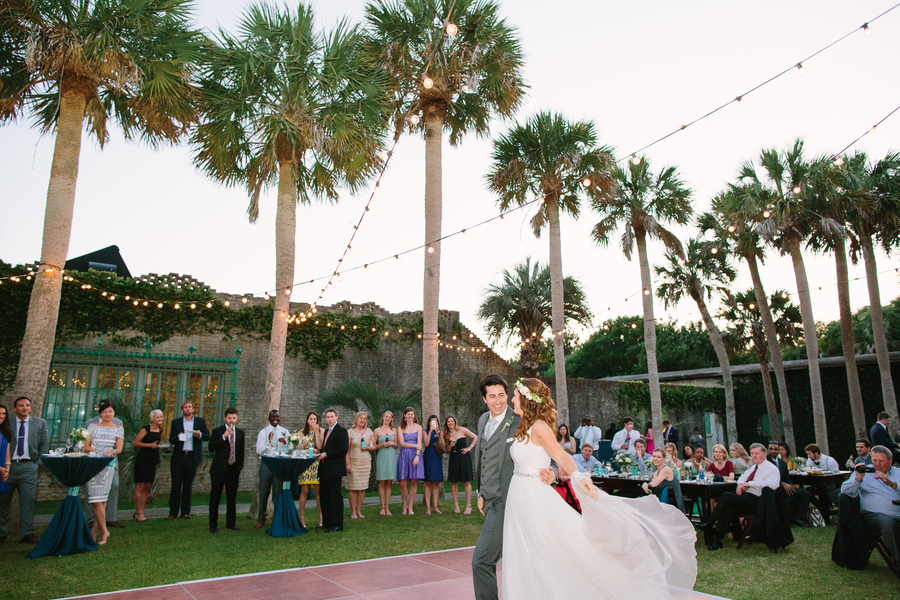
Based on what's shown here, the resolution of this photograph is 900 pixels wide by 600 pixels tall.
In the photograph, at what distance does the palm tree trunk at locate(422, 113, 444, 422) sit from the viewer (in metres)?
11.1

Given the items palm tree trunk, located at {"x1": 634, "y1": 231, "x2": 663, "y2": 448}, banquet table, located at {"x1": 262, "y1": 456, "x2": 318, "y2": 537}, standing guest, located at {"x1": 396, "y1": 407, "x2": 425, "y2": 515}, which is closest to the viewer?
banquet table, located at {"x1": 262, "y1": 456, "x2": 318, "y2": 537}

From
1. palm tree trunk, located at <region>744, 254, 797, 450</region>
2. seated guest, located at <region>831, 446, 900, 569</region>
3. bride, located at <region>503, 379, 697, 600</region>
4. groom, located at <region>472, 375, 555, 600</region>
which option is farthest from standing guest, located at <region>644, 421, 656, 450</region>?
groom, located at <region>472, 375, 555, 600</region>

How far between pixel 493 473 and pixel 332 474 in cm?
443

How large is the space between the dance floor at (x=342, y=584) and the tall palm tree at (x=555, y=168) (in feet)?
29.8

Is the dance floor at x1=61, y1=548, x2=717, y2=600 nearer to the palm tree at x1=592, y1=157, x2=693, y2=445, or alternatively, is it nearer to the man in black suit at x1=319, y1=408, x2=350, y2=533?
the man in black suit at x1=319, y1=408, x2=350, y2=533

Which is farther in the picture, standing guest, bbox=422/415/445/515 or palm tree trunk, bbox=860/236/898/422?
palm tree trunk, bbox=860/236/898/422

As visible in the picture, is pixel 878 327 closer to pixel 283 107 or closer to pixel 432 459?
pixel 432 459

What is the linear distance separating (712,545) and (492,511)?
435 cm

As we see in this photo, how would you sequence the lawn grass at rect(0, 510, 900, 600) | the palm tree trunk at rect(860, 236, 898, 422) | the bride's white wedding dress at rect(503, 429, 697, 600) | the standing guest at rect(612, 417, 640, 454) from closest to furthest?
the bride's white wedding dress at rect(503, 429, 697, 600), the lawn grass at rect(0, 510, 900, 600), the standing guest at rect(612, 417, 640, 454), the palm tree trunk at rect(860, 236, 898, 422)

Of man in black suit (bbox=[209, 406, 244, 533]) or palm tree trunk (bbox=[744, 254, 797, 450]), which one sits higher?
palm tree trunk (bbox=[744, 254, 797, 450])

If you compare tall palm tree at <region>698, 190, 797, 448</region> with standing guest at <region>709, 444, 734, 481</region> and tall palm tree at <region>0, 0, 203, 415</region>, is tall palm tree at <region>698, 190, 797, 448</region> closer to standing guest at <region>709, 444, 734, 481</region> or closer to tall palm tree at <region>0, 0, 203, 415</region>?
standing guest at <region>709, 444, 734, 481</region>

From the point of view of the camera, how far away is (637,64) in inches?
363

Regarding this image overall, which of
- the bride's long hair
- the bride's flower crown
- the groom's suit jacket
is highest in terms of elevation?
the bride's flower crown

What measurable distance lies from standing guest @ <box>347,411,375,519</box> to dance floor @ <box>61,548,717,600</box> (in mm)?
3605
